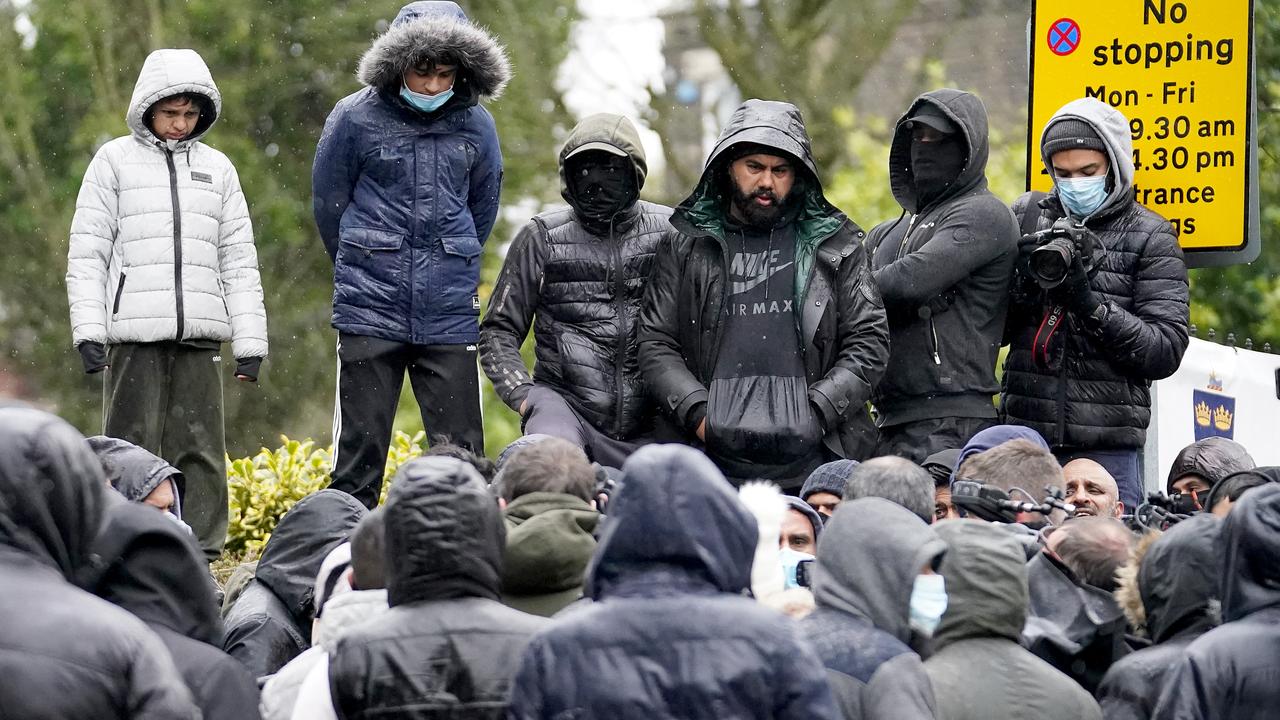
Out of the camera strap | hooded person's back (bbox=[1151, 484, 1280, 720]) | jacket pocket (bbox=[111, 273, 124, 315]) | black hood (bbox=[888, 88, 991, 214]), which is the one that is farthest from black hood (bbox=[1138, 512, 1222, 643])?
jacket pocket (bbox=[111, 273, 124, 315])

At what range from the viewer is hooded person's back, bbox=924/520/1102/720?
4.81m

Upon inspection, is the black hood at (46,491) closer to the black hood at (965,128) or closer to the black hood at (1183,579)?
the black hood at (1183,579)

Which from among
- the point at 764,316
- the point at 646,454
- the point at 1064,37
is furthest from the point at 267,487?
the point at 646,454

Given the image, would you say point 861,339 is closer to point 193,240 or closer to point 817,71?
point 193,240

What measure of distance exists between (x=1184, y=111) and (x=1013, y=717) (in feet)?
15.4

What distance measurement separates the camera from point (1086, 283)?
7.56 meters

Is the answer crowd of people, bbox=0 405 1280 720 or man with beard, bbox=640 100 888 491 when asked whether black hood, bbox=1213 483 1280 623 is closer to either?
crowd of people, bbox=0 405 1280 720

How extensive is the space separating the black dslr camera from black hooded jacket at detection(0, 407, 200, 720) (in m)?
4.16

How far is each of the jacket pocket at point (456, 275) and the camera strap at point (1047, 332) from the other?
224cm

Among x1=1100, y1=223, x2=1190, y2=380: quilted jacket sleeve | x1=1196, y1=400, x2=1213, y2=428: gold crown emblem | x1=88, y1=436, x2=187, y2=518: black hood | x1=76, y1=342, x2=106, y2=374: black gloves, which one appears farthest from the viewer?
x1=1196, y1=400, x2=1213, y2=428: gold crown emblem

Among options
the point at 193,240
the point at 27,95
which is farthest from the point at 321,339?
the point at 193,240

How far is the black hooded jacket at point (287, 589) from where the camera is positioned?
599 cm

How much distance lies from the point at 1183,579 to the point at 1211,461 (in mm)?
2385

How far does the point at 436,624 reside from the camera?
4.54m
